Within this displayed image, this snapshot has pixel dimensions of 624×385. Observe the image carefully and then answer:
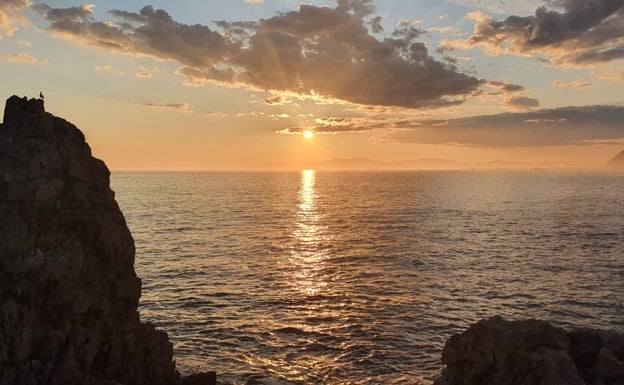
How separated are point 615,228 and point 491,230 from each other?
27350 millimetres

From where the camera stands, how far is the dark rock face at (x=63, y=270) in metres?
25.7

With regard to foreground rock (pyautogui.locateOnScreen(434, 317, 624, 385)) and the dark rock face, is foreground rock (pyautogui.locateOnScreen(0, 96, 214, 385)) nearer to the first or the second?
the dark rock face

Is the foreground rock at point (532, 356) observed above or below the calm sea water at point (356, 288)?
above

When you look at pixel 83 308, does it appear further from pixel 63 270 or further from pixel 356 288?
pixel 356 288

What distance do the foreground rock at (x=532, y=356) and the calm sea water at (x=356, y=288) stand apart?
12.6 meters

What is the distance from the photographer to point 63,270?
27594 mm

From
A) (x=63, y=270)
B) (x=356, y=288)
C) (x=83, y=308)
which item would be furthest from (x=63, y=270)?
(x=356, y=288)

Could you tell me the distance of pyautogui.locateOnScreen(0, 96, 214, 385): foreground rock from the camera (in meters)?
25.7

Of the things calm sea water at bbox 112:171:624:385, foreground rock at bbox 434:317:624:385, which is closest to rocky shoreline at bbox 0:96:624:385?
foreground rock at bbox 434:317:624:385

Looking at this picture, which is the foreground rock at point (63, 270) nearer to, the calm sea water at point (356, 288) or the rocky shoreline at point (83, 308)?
the rocky shoreline at point (83, 308)

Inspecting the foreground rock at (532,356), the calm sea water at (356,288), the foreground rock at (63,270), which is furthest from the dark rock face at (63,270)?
the foreground rock at (532,356)

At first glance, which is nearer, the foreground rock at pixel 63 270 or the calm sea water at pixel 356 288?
the foreground rock at pixel 63 270

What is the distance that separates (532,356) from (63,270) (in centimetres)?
2709

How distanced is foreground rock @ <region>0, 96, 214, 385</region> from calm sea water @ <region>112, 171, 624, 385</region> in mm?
10149
